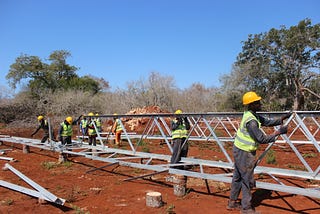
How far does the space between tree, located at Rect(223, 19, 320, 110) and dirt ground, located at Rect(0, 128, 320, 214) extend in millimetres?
21115

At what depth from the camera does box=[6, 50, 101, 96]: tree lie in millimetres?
32656

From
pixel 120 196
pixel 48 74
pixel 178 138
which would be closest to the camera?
pixel 120 196

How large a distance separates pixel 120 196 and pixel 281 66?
2379 centimetres

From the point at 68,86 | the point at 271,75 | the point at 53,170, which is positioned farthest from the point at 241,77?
the point at 53,170

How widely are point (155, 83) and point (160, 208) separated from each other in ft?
75.0

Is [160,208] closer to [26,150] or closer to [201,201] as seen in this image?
[201,201]

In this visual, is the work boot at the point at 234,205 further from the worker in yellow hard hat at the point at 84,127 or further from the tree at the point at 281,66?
the tree at the point at 281,66

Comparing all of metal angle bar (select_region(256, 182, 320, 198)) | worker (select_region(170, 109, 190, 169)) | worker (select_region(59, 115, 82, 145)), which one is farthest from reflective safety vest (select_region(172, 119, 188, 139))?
worker (select_region(59, 115, 82, 145))

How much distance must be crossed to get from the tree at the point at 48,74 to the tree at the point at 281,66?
18168mm

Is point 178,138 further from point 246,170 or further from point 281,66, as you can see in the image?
point 281,66

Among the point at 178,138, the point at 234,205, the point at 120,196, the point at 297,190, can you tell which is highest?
the point at 178,138

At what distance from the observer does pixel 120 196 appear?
217 inches

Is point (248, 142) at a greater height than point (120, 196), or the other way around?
point (248, 142)

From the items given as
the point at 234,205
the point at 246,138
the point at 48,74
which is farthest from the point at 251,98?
the point at 48,74
